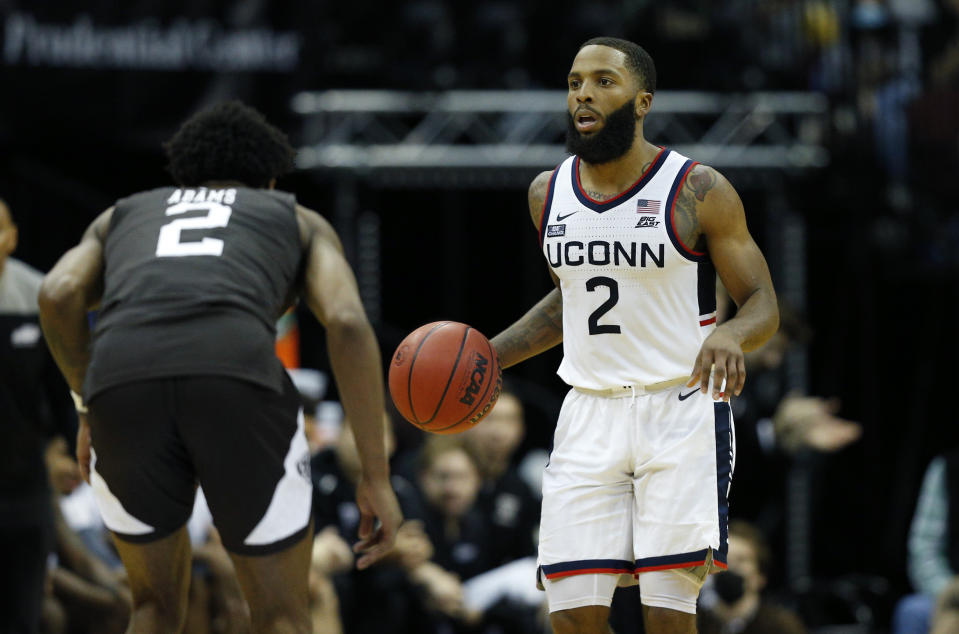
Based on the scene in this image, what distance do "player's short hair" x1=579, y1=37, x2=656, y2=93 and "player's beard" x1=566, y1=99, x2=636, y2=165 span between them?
4.3 inches

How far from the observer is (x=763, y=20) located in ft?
39.2

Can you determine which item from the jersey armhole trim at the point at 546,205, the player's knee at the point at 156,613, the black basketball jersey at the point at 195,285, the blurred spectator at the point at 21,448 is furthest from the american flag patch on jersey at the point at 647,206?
the blurred spectator at the point at 21,448

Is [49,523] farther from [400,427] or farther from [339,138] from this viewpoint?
[339,138]

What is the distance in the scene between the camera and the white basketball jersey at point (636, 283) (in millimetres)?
4566

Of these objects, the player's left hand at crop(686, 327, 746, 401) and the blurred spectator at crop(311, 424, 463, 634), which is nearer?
the player's left hand at crop(686, 327, 746, 401)

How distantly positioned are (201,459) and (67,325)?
708 mm

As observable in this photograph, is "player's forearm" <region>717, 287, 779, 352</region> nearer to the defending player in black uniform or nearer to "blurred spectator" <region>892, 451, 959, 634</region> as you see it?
the defending player in black uniform

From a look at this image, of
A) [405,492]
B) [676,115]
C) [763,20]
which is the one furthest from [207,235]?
[763,20]

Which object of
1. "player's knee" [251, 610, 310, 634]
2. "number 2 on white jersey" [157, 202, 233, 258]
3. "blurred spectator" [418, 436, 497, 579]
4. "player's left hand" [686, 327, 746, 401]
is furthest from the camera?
"blurred spectator" [418, 436, 497, 579]

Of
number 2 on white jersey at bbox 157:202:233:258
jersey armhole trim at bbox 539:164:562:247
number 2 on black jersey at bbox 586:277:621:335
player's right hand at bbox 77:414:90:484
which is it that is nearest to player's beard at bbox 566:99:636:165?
jersey armhole trim at bbox 539:164:562:247

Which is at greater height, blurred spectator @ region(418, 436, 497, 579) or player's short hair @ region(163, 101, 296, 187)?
player's short hair @ region(163, 101, 296, 187)

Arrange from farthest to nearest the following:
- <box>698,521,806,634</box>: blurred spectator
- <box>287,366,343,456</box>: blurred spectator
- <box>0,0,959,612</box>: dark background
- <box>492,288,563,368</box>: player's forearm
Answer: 1. <box>0,0,959,612</box>: dark background
2. <box>287,366,343,456</box>: blurred spectator
3. <box>698,521,806,634</box>: blurred spectator
4. <box>492,288,563,368</box>: player's forearm

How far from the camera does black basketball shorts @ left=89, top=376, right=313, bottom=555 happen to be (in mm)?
4168

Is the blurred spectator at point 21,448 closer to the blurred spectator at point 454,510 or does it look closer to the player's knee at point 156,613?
the player's knee at point 156,613
